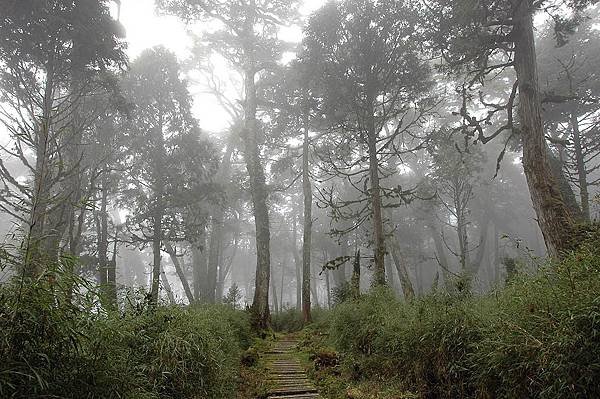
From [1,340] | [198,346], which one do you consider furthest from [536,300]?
[1,340]

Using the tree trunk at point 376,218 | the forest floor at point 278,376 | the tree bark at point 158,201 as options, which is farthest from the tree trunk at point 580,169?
the tree bark at point 158,201

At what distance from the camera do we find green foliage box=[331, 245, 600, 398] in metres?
2.91

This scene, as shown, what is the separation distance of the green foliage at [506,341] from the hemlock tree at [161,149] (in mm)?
12758

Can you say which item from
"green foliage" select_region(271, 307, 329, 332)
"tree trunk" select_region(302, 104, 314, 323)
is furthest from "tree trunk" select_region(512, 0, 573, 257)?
"green foliage" select_region(271, 307, 329, 332)

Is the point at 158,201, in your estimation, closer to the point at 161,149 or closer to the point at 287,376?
the point at 161,149

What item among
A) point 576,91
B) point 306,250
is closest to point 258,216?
point 306,250

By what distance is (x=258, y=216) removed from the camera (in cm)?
1473

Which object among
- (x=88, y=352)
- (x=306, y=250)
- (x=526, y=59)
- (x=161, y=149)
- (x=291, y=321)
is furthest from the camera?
(x=306, y=250)

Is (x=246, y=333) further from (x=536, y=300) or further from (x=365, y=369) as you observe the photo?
(x=536, y=300)

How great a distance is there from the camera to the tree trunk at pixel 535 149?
23.4 ft

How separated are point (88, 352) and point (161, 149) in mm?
15456

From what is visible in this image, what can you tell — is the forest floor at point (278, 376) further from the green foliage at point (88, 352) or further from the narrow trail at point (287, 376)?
the green foliage at point (88, 352)

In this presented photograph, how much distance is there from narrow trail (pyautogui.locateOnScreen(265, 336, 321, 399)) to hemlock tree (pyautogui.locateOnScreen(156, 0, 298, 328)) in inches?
130

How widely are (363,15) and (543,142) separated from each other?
6.78m
